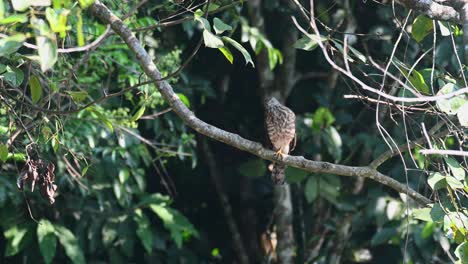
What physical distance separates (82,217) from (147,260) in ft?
2.31

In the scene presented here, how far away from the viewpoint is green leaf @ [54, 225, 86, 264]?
6.10 meters

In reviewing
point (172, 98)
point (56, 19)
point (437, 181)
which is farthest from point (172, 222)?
point (56, 19)

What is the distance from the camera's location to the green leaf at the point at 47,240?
5.92 metres

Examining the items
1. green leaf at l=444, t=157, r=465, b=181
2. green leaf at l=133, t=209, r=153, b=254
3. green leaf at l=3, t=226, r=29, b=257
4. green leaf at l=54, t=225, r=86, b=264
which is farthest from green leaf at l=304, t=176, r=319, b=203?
green leaf at l=444, t=157, r=465, b=181

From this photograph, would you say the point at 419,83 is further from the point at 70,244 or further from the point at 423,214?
the point at 70,244

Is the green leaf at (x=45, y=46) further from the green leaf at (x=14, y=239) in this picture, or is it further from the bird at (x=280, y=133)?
the green leaf at (x=14, y=239)

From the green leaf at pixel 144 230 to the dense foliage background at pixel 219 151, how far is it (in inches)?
0.4

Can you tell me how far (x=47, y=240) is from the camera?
6000 millimetres

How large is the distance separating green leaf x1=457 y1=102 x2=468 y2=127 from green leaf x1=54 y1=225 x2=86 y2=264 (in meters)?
3.35

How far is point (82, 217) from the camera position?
257 inches

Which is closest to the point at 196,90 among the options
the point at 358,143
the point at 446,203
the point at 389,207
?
the point at 358,143

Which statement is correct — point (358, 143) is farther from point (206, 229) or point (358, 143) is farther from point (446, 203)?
point (446, 203)

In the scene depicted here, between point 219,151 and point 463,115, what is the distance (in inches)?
177

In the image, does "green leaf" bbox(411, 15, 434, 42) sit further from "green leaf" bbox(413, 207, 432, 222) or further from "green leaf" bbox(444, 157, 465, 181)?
"green leaf" bbox(413, 207, 432, 222)
